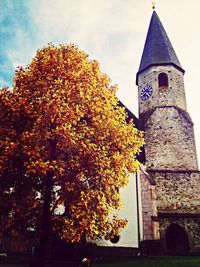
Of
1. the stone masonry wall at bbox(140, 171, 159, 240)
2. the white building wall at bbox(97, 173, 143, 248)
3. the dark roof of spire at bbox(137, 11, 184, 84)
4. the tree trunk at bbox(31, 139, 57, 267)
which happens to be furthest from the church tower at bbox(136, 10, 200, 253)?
the tree trunk at bbox(31, 139, 57, 267)

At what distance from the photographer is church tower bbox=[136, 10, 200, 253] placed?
23.1 metres

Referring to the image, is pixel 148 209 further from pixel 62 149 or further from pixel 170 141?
pixel 62 149

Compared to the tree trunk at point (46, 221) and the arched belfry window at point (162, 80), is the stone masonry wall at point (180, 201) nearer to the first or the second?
the arched belfry window at point (162, 80)

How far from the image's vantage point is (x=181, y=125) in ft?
88.5

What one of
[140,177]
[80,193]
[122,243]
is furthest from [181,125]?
[80,193]

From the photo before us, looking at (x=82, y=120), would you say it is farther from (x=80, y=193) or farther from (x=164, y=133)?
(x=164, y=133)

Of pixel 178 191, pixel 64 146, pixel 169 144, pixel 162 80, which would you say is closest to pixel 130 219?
pixel 178 191

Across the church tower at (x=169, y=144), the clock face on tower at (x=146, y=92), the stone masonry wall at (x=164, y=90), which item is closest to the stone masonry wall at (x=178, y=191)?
the church tower at (x=169, y=144)

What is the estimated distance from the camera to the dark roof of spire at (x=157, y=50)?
30.0m

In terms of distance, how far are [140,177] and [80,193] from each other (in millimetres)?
13303

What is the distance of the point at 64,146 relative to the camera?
31.2ft

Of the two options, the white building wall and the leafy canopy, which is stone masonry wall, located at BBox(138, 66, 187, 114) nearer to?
the white building wall

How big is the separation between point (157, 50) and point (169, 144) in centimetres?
1163

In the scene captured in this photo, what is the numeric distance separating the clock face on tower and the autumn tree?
62.4ft
